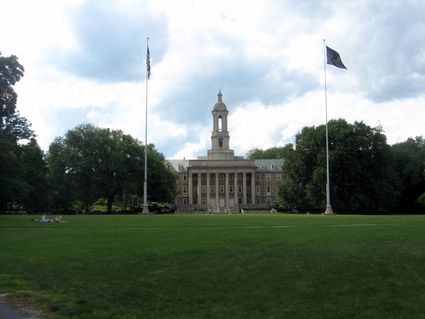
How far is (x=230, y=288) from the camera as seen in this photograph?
432 inches

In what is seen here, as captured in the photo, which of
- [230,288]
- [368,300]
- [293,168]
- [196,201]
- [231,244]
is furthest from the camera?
[196,201]

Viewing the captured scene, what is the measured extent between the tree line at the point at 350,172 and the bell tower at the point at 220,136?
48.5m

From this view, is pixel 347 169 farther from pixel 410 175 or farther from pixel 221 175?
pixel 221 175

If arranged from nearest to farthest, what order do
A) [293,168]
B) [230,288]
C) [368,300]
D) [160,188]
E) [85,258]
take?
1. [368,300]
2. [230,288]
3. [85,258]
4. [293,168]
5. [160,188]

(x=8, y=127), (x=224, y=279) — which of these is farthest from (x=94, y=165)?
(x=224, y=279)

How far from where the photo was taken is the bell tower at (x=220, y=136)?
5354 inches

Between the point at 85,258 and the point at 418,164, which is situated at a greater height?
the point at 418,164

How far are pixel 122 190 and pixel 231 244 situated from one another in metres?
72.1

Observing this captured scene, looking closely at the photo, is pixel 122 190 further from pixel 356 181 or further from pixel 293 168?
pixel 356 181

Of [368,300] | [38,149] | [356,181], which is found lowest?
[368,300]

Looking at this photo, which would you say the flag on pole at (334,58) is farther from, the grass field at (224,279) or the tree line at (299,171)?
the grass field at (224,279)

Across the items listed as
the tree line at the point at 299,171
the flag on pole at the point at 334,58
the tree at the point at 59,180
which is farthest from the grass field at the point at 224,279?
the tree at the point at 59,180

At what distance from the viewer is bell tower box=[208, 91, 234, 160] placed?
13600 cm

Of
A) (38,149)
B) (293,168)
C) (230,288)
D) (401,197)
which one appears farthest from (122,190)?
(230,288)
